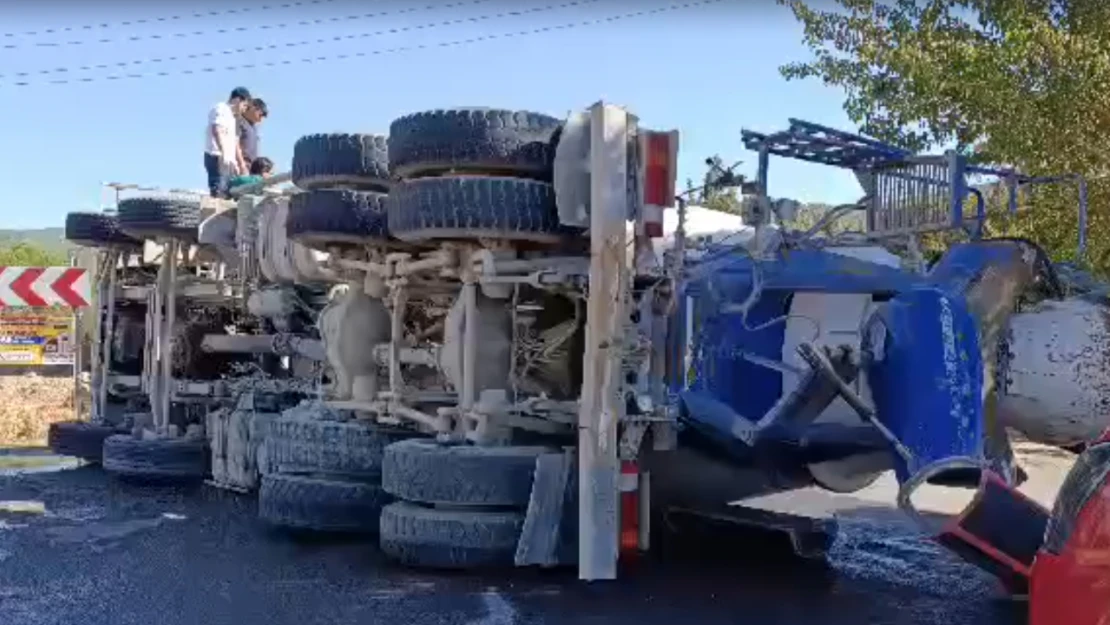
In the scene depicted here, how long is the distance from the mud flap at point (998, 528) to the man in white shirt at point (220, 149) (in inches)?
293

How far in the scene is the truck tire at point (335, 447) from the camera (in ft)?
24.3

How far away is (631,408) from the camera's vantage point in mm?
6172

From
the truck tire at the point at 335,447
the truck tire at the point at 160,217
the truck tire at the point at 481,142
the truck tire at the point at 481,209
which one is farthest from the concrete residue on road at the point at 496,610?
the truck tire at the point at 160,217

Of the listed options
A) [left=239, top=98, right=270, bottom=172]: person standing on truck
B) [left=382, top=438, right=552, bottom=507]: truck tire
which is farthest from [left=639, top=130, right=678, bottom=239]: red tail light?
[left=239, top=98, right=270, bottom=172]: person standing on truck

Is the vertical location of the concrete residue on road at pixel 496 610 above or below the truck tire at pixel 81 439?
below

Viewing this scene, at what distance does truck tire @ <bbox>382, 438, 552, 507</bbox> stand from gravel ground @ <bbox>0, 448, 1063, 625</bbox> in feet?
1.35

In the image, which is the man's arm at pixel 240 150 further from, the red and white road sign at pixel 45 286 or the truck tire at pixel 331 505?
the truck tire at pixel 331 505

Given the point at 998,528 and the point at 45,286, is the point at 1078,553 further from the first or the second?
the point at 45,286

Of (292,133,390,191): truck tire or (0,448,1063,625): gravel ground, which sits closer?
(0,448,1063,625): gravel ground

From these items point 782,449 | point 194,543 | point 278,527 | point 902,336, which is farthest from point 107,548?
point 902,336

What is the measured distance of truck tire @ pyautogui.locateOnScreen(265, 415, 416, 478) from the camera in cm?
740

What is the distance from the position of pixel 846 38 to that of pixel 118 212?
6510 millimetres

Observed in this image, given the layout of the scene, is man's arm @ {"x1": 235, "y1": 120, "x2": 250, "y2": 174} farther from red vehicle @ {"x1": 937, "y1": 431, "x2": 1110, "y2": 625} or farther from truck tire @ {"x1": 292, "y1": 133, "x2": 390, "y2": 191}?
red vehicle @ {"x1": 937, "y1": 431, "x2": 1110, "y2": 625}

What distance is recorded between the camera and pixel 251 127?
11875mm
